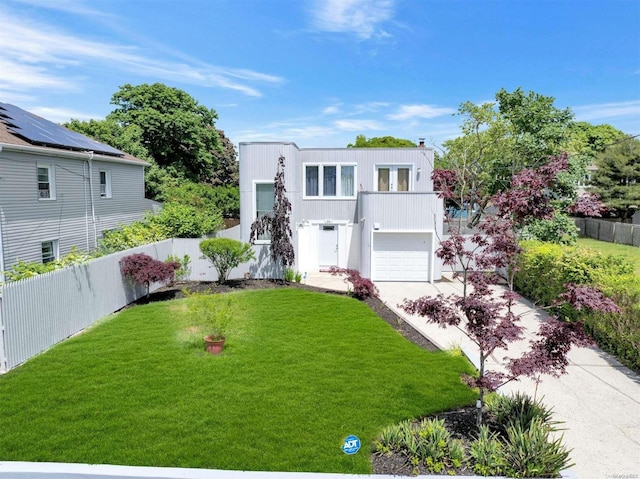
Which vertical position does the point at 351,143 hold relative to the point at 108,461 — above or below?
above

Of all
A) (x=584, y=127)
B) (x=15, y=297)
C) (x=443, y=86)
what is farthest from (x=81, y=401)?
(x=584, y=127)

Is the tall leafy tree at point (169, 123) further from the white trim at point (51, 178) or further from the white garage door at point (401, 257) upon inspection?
the white garage door at point (401, 257)

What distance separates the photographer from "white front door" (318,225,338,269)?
20375 mm

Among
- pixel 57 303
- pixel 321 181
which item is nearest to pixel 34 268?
pixel 57 303

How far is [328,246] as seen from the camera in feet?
67.2

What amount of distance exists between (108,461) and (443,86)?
28.0m

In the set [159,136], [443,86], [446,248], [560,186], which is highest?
[443,86]

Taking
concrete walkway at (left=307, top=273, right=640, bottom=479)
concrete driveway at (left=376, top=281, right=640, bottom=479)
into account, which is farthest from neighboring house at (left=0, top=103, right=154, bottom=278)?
concrete driveway at (left=376, top=281, right=640, bottom=479)

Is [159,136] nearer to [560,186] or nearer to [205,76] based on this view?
[205,76]

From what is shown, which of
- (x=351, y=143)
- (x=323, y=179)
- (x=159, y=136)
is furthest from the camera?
(x=351, y=143)

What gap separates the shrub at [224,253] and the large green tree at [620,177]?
3147cm

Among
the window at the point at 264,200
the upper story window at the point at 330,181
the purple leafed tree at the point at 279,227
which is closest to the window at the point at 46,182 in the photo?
the purple leafed tree at the point at 279,227

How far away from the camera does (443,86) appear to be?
2753 cm

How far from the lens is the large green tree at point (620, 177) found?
34000mm
